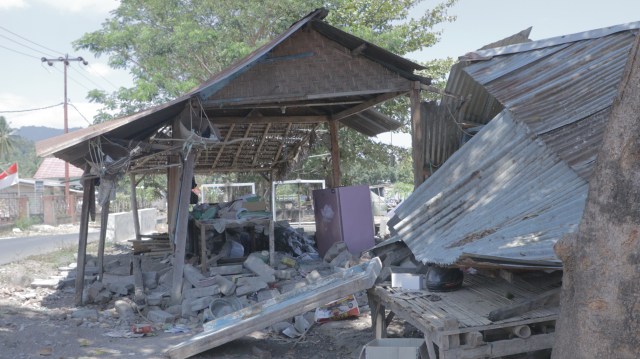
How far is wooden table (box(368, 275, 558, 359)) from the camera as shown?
16.1 feet

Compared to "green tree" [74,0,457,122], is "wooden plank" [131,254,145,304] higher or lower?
lower

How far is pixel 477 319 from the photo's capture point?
5.15 metres

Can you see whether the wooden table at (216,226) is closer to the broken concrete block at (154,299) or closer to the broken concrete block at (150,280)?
the broken concrete block at (150,280)

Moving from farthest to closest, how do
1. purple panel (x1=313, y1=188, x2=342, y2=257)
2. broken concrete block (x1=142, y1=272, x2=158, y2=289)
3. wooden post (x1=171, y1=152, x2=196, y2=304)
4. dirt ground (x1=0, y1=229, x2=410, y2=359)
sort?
purple panel (x1=313, y1=188, x2=342, y2=257)
broken concrete block (x1=142, y1=272, x2=158, y2=289)
wooden post (x1=171, y1=152, x2=196, y2=304)
dirt ground (x1=0, y1=229, x2=410, y2=359)

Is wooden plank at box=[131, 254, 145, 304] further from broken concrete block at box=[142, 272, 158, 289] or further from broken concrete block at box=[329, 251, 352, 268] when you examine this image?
broken concrete block at box=[329, 251, 352, 268]

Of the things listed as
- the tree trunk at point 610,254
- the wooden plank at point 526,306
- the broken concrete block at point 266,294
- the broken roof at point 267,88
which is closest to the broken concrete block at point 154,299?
the broken concrete block at point 266,294

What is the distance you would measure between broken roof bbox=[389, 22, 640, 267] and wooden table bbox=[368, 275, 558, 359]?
49 centimetres

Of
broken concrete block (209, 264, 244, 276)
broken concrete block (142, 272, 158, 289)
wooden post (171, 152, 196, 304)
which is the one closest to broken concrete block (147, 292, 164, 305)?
wooden post (171, 152, 196, 304)

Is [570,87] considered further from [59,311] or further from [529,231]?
[59,311]

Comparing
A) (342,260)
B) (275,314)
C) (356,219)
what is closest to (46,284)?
(342,260)

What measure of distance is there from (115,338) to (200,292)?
5.81ft

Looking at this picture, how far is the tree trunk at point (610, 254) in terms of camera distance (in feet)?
7.29

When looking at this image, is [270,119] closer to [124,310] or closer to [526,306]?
[124,310]

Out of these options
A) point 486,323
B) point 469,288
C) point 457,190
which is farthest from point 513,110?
point 486,323
